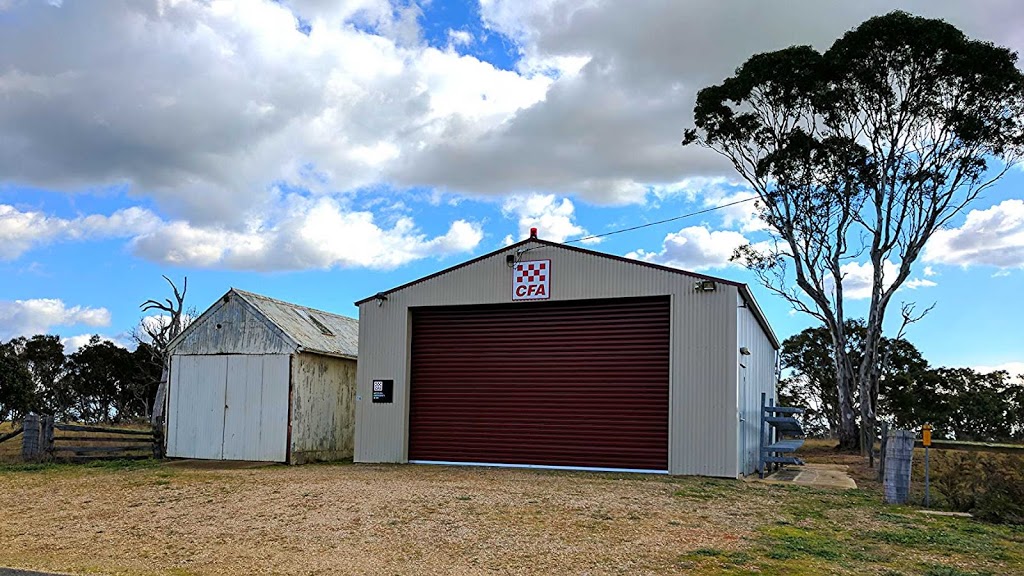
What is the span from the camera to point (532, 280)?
17.1m

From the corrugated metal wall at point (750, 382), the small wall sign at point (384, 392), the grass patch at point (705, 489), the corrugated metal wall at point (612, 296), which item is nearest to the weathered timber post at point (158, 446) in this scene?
the corrugated metal wall at point (612, 296)

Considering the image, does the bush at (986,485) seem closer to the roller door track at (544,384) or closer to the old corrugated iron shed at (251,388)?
the roller door track at (544,384)

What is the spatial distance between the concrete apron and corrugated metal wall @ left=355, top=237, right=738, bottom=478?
4.83ft

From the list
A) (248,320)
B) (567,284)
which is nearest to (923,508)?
(567,284)

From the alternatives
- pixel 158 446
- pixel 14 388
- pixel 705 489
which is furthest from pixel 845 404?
pixel 14 388

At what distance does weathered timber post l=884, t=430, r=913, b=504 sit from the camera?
11.4m

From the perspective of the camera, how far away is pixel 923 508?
11062mm

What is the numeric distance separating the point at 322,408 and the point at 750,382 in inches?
374

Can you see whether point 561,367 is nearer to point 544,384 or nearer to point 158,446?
point 544,384

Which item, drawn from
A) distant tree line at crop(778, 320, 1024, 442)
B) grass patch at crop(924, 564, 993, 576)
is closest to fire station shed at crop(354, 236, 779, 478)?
grass patch at crop(924, 564, 993, 576)

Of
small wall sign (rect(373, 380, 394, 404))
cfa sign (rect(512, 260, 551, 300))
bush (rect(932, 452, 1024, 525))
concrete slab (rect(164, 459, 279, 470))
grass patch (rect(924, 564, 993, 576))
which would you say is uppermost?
cfa sign (rect(512, 260, 551, 300))

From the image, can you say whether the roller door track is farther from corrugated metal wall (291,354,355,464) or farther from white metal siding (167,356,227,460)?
white metal siding (167,356,227,460)

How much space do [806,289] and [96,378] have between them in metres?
35.4

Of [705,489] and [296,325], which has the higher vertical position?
[296,325]
